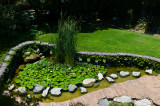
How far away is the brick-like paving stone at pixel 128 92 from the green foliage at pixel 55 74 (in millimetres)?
712

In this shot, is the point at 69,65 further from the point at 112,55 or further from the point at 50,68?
the point at 112,55

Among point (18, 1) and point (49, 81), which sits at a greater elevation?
point (18, 1)

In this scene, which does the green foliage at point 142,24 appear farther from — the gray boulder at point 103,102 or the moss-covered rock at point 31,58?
the gray boulder at point 103,102

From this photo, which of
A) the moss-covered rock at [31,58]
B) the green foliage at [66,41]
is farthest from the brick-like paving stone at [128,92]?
the moss-covered rock at [31,58]

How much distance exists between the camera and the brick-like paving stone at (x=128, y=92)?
12.6 feet

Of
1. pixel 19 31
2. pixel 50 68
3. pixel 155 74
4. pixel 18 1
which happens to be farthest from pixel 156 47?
pixel 18 1

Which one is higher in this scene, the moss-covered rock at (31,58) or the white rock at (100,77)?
the moss-covered rock at (31,58)

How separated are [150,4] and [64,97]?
9721mm

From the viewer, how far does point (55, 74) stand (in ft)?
16.3

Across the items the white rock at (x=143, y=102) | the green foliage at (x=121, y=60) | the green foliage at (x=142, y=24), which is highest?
the green foliage at (x=142, y=24)

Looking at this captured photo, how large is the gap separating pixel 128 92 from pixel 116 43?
3.68m

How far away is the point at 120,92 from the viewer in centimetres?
423

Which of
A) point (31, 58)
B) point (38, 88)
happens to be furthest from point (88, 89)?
point (31, 58)

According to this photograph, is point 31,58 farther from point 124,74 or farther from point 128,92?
point 128,92
